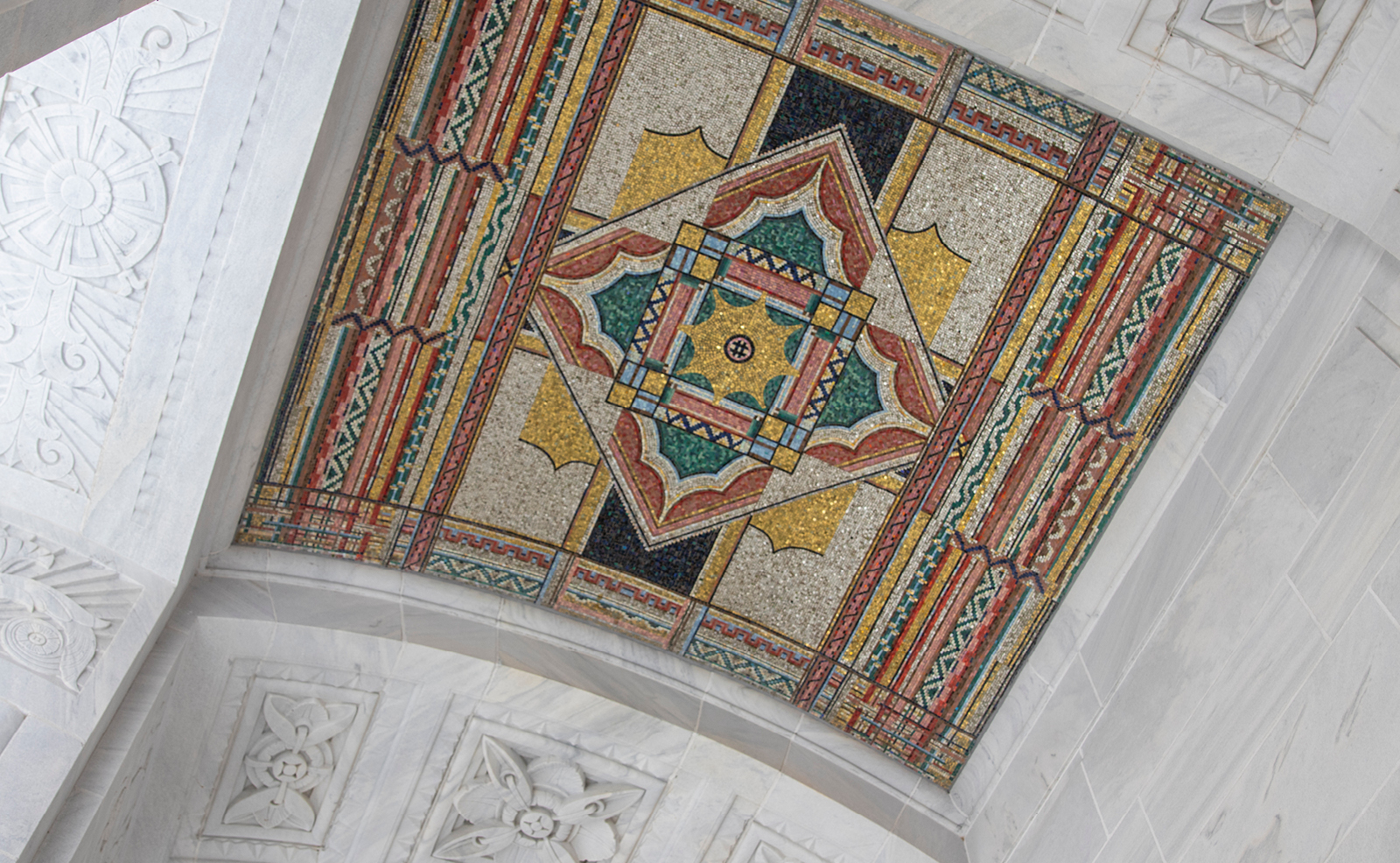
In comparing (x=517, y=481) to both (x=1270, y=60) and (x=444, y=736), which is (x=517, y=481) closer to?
(x=444, y=736)

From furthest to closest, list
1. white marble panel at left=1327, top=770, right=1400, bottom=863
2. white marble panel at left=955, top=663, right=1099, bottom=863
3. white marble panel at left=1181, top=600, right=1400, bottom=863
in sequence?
white marble panel at left=955, top=663, right=1099, bottom=863 → white marble panel at left=1181, top=600, right=1400, bottom=863 → white marble panel at left=1327, top=770, right=1400, bottom=863

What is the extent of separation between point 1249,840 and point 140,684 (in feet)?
9.90

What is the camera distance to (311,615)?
11.0ft

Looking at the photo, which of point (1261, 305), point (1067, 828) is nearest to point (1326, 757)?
point (1067, 828)

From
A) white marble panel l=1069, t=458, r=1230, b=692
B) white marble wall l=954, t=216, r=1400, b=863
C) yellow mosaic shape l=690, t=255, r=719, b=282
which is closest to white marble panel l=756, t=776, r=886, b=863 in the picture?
white marble wall l=954, t=216, r=1400, b=863

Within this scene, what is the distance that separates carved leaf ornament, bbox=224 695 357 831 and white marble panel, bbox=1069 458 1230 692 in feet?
7.82

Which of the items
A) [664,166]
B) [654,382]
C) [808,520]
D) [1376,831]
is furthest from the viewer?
[808,520]

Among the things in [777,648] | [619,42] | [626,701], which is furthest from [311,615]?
[619,42]

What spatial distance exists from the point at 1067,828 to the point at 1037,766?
0.77ft

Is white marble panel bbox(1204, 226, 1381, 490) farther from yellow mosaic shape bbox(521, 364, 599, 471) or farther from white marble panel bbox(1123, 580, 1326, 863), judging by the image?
yellow mosaic shape bbox(521, 364, 599, 471)

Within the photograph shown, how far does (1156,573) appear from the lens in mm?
3049

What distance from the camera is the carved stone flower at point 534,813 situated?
3.51 metres

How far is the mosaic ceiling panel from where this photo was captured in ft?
9.49

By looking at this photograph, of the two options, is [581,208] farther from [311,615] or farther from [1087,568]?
[1087,568]
